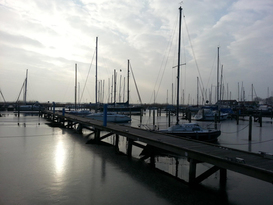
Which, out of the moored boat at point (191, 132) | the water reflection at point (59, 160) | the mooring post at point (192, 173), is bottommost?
the water reflection at point (59, 160)

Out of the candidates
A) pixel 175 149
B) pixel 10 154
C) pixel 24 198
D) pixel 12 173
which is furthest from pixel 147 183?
pixel 10 154

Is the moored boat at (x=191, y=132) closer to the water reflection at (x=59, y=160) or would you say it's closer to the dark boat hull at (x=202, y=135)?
the dark boat hull at (x=202, y=135)

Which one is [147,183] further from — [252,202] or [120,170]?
[252,202]

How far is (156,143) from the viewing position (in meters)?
11.5

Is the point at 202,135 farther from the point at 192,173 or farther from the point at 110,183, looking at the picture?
the point at 110,183

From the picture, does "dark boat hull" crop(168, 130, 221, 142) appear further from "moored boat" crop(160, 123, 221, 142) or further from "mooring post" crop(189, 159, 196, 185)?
"mooring post" crop(189, 159, 196, 185)

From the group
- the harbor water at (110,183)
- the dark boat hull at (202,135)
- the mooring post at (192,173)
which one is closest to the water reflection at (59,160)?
the harbor water at (110,183)

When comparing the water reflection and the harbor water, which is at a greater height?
the water reflection

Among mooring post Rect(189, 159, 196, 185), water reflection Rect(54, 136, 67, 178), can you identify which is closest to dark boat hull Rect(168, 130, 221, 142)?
water reflection Rect(54, 136, 67, 178)

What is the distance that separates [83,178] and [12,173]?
3258 millimetres

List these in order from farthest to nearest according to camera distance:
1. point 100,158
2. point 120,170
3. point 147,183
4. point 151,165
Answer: point 100,158 → point 151,165 → point 120,170 → point 147,183

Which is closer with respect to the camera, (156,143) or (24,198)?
(24,198)

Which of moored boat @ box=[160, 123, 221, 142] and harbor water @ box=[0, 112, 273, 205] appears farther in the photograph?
moored boat @ box=[160, 123, 221, 142]

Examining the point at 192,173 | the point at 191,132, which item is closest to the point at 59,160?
the point at 192,173
